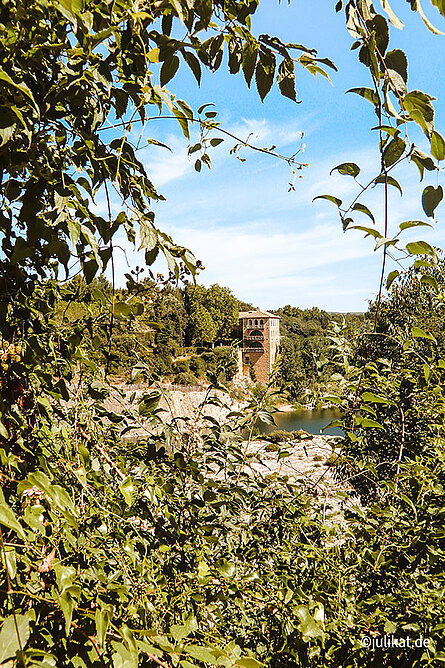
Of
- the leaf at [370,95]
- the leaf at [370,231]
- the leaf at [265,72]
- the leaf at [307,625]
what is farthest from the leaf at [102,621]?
the leaf at [265,72]

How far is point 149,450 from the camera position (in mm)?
1167

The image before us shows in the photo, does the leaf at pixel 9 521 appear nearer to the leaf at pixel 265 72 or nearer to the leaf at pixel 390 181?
the leaf at pixel 390 181

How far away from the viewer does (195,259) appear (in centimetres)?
102

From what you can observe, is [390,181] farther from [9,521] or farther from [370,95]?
[9,521]

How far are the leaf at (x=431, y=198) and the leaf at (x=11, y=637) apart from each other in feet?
2.03

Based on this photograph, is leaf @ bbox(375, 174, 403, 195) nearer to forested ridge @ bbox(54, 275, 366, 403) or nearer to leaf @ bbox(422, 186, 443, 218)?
leaf @ bbox(422, 186, 443, 218)

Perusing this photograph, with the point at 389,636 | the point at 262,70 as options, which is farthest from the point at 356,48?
the point at 389,636

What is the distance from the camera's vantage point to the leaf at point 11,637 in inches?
18.6

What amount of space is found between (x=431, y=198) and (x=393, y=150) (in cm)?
8

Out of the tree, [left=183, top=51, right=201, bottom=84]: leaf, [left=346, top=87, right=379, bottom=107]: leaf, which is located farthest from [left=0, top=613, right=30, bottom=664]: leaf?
the tree

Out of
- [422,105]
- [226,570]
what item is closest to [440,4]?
[422,105]

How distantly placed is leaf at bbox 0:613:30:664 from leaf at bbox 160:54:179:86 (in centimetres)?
78

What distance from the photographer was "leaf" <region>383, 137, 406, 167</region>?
1.67 ft

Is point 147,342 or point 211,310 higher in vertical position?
point 211,310
